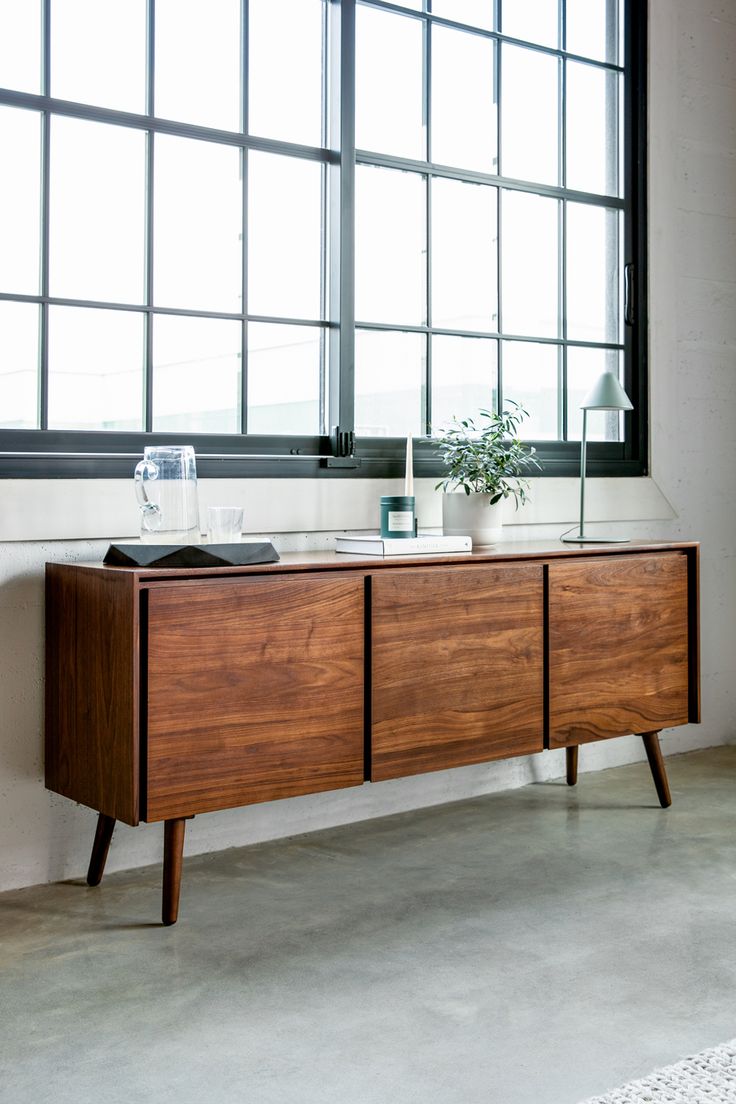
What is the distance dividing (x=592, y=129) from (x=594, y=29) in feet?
1.14

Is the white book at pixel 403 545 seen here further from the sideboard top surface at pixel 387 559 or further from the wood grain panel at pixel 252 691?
the wood grain panel at pixel 252 691

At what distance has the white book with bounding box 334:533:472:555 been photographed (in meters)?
2.81

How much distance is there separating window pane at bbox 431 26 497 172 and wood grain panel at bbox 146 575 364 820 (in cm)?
169

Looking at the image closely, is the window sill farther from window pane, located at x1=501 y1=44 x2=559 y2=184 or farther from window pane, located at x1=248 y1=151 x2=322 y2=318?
window pane, located at x1=501 y1=44 x2=559 y2=184

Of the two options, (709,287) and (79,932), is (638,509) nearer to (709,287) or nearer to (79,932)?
(709,287)

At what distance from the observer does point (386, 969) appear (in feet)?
7.42

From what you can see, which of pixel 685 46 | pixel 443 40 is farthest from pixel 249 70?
pixel 685 46

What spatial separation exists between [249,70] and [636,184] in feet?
5.07

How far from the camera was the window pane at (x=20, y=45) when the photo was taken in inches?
108

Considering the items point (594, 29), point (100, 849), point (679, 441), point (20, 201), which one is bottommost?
point (100, 849)

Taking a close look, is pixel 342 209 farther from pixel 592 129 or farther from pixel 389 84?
pixel 592 129

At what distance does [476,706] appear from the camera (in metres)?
2.88

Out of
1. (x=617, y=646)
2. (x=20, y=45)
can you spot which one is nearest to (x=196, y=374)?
(x=20, y=45)

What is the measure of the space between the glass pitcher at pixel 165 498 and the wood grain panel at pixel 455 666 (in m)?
0.47
